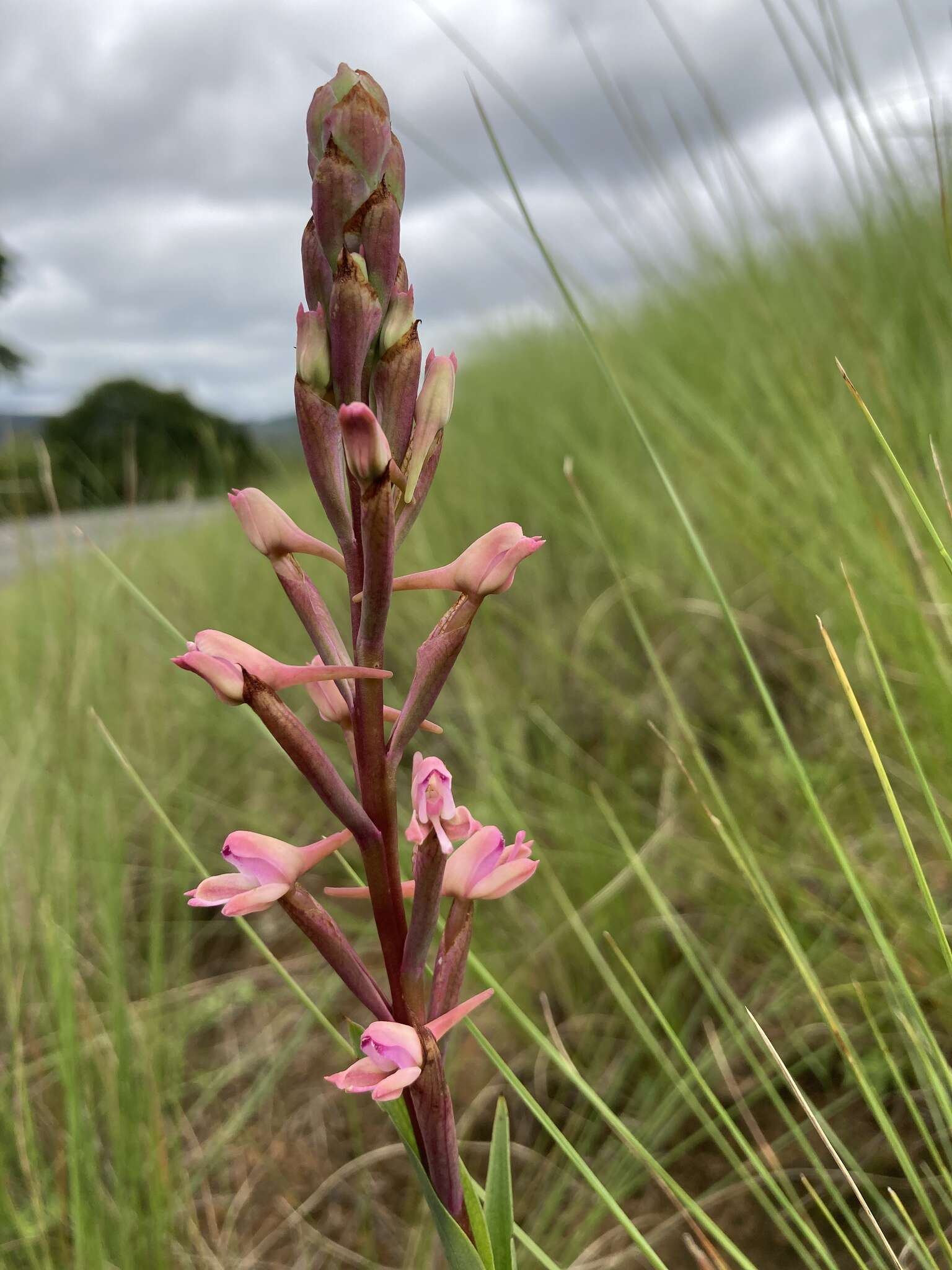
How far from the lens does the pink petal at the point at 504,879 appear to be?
2.48ft

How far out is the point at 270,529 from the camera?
2.36 feet

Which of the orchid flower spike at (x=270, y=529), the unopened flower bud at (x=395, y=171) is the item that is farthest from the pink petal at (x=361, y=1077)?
the unopened flower bud at (x=395, y=171)

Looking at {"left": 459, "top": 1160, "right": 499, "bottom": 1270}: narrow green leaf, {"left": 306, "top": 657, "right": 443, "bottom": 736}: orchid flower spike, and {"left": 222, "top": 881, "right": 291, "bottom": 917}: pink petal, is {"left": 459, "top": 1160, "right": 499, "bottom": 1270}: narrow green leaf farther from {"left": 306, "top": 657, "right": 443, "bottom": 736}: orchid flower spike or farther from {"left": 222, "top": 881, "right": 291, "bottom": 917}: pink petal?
{"left": 306, "top": 657, "right": 443, "bottom": 736}: orchid flower spike

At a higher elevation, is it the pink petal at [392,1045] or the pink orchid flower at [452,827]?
the pink orchid flower at [452,827]

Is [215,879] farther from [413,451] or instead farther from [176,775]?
[176,775]

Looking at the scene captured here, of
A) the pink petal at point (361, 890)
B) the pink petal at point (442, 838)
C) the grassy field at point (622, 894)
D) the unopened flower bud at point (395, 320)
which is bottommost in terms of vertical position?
the grassy field at point (622, 894)

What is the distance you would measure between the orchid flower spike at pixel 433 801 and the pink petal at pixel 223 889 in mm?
137

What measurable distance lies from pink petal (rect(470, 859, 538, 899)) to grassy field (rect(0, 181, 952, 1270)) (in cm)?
14

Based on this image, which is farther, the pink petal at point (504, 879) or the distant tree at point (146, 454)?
the distant tree at point (146, 454)

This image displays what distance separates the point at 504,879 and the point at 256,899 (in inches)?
7.8

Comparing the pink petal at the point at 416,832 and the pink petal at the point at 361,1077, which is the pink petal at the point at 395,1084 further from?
the pink petal at the point at 416,832

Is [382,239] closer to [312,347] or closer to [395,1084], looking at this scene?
→ [312,347]

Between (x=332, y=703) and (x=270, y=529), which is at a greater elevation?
(x=270, y=529)

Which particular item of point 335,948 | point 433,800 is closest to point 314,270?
point 433,800
